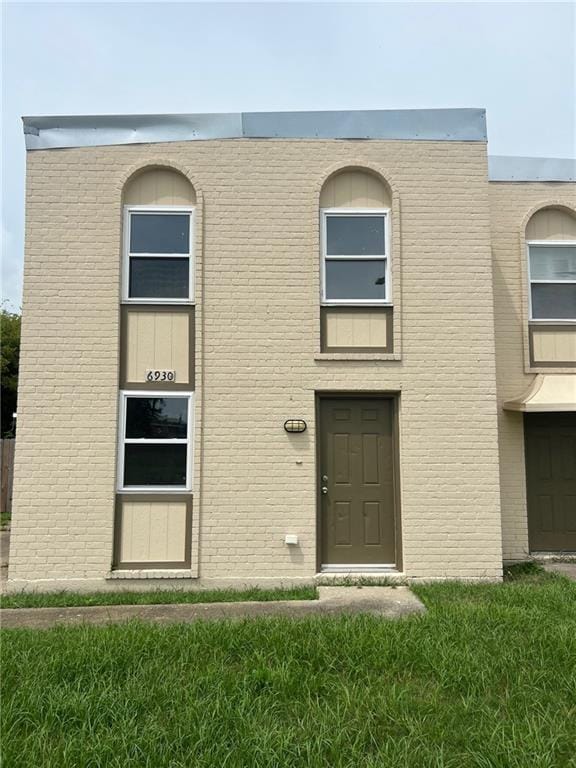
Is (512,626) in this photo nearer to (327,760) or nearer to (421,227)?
(327,760)

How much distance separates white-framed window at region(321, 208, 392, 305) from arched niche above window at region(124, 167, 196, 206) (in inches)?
76.6

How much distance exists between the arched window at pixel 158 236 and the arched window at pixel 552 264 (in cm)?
528

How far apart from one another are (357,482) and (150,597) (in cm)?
295

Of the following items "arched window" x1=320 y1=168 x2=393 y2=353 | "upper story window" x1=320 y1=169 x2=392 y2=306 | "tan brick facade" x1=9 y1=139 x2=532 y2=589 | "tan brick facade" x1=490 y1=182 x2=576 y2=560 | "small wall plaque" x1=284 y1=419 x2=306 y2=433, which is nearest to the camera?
"tan brick facade" x1=9 y1=139 x2=532 y2=589

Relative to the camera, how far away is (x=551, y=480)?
8.35 metres

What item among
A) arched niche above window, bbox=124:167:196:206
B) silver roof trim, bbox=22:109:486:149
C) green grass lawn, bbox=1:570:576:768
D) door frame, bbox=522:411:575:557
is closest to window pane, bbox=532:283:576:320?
door frame, bbox=522:411:575:557

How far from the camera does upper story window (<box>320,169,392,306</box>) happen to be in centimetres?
757

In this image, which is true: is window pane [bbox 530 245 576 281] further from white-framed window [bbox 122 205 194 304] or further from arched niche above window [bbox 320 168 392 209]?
white-framed window [bbox 122 205 194 304]

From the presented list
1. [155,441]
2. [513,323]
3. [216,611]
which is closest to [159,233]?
[155,441]

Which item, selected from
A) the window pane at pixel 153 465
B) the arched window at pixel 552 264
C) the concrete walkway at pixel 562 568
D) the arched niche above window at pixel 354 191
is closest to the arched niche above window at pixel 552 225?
the arched window at pixel 552 264

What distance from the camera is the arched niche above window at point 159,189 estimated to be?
25.1ft

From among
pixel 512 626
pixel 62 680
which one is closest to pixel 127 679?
pixel 62 680

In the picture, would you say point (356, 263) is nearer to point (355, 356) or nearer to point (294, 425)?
point (355, 356)

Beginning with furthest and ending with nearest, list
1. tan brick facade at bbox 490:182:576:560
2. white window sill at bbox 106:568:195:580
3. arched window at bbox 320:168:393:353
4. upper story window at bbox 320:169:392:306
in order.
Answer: tan brick facade at bbox 490:182:576:560 < upper story window at bbox 320:169:392:306 < arched window at bbox 320:168:393:353 < white window sill at bbox 106:568:195:580
